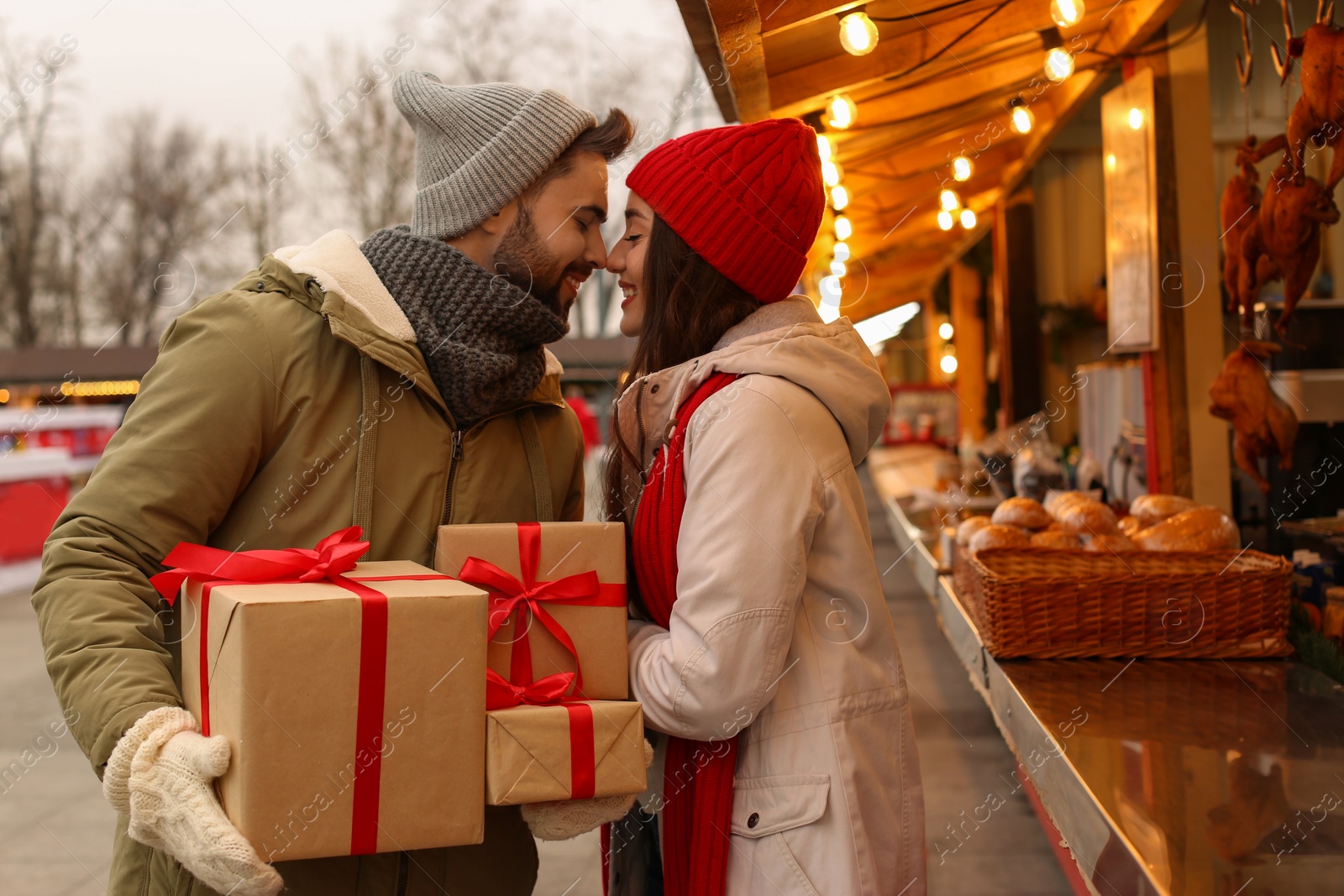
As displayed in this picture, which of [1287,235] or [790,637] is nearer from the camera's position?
[790,637]

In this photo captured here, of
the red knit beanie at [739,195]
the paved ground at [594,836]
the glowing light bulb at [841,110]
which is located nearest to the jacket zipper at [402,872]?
the red knit beanie at [739,195]

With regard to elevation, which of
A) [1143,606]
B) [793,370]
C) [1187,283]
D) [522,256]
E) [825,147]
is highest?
[825,147]

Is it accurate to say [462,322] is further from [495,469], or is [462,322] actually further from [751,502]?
[751,502]

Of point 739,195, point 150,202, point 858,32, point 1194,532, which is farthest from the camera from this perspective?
point 150,202

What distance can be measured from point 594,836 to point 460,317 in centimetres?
321

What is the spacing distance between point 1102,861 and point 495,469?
1.21m

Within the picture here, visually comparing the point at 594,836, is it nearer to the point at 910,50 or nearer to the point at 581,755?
the point at 581,755

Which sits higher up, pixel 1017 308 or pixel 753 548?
pixel 1017 308

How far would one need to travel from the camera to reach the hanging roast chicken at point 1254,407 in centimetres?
292

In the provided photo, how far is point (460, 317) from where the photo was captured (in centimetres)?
169

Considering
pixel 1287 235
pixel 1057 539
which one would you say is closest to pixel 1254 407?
pixel 1287 235

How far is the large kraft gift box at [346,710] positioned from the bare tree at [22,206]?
17.6 m

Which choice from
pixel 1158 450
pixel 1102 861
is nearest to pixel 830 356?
pixel 1102 861

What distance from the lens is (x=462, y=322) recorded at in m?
1.69
